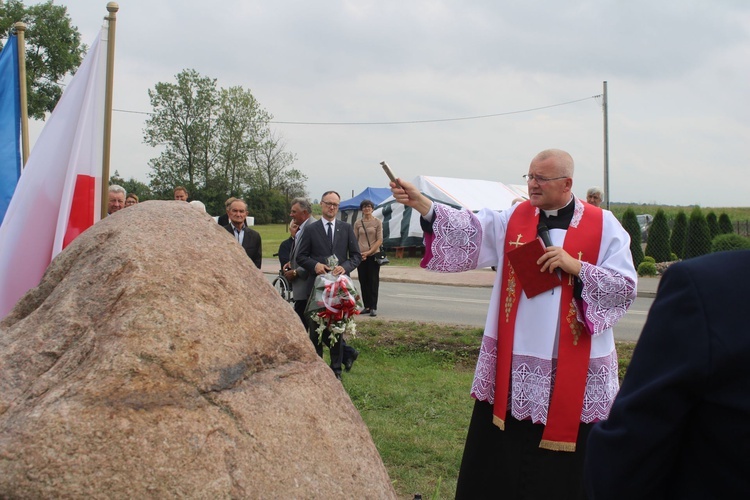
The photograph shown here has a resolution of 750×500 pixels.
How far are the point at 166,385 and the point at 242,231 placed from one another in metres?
4.94

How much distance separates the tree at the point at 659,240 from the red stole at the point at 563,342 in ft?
57.9

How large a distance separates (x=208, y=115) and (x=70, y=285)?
57.1 metres

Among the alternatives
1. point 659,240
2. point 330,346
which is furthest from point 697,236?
point 330,346

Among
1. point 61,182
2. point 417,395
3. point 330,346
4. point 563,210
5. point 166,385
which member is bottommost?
point 417,395

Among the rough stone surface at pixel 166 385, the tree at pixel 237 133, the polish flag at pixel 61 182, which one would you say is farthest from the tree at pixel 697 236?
the tree at pixel 237 133

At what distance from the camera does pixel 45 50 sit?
103ft

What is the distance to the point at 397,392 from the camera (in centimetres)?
650

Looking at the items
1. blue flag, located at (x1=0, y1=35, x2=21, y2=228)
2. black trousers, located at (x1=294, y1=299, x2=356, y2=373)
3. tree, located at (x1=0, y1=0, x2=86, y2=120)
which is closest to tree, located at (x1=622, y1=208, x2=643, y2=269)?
black trousers, located at (x1=294, y1=299, x2=356, y2=373)

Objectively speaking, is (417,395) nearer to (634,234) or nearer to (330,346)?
(330,346)

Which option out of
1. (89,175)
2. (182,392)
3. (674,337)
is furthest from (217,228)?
(674,337)

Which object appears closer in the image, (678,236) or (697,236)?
(697,236)

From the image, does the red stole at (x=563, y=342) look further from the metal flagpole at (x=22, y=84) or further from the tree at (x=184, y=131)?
the tree at (x=184, y=131)

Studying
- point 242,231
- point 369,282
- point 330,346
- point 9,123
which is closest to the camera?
point 9,123

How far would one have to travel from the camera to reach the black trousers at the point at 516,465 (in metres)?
3.41
